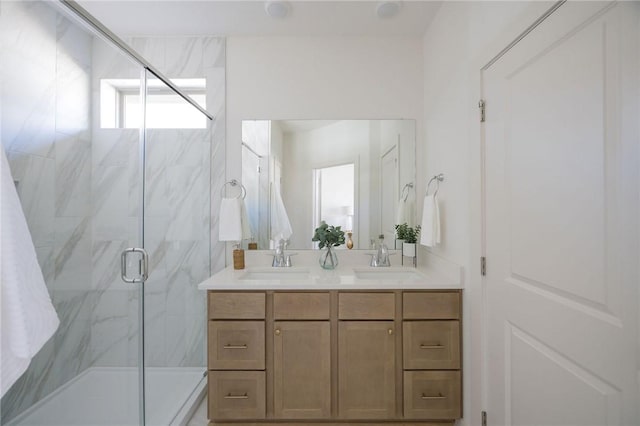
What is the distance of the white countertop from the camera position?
5.28ft

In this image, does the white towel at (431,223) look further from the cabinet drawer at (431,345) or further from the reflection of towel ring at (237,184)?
the reflection of towel ring at (237,184)

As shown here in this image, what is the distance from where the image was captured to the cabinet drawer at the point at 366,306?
1.61 m

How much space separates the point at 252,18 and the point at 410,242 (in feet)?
6.18

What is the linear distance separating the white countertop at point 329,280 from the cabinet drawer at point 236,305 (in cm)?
5

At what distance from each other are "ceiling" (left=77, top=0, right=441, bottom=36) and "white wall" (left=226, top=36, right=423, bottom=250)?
76 millimetres

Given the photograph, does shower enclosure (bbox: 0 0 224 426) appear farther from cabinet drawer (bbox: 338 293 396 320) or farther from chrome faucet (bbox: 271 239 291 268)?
cabinet drawer (bbox: 338 293 396 320)

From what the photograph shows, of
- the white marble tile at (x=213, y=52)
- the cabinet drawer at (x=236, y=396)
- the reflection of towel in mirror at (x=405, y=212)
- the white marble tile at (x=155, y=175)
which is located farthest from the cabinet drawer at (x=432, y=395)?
the white marble tile at (x=213, y=52)

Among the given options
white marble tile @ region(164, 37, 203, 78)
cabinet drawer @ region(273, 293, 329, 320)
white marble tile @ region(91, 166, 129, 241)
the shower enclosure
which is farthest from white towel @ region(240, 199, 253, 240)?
white marble tile @ region(164, 37, 203, 78)

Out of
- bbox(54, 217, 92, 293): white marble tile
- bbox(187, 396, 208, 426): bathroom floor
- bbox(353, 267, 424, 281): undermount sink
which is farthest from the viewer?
bbox(353, 267, 424, 281): undermount sink

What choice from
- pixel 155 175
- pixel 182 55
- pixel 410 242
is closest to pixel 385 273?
pixel 410 242

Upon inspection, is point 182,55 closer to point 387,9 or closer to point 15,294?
point 387,9

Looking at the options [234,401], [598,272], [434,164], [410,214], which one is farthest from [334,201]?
[598,272]

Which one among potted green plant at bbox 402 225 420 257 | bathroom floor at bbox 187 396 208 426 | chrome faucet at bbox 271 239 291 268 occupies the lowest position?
bathroom floor at bbox 187 396 208 426

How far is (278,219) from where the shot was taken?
2186 millimetres
